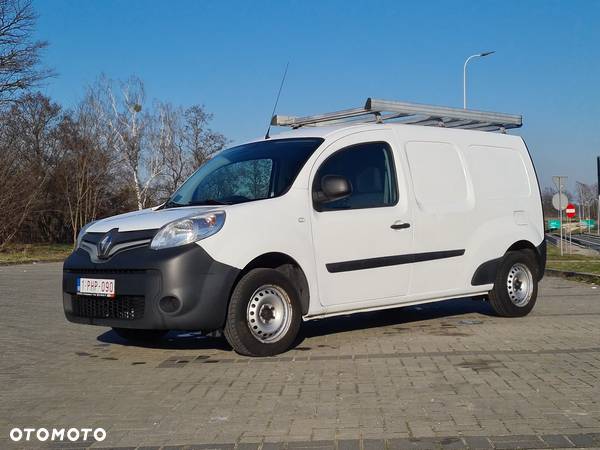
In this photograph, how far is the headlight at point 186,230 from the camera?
20.4 ft

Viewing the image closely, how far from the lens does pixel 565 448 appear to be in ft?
12.7

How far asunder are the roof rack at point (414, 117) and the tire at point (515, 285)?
1644 millimetres

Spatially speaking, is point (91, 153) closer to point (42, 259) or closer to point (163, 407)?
point (42, 259)

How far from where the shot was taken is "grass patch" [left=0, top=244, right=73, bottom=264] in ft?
94.1

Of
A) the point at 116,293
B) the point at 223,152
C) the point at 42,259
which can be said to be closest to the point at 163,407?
the point at 116,293

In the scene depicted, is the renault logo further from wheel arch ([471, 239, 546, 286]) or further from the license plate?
wheel arch ([471, 239, 546, 286])

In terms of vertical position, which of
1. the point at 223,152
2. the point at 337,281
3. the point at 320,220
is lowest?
the point at 337,281

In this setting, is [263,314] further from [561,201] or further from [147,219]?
[561,201]

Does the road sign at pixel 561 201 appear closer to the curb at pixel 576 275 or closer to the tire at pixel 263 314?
the curb at pixel 576 275

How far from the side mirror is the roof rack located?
1121mm

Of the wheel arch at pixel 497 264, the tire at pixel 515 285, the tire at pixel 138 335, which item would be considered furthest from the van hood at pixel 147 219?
the tire at pixel 515 285

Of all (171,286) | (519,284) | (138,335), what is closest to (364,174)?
(171,286)

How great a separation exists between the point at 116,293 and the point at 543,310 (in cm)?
582

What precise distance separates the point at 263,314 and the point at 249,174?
1538mm
